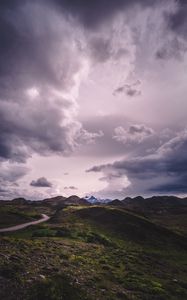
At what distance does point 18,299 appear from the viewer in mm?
14750

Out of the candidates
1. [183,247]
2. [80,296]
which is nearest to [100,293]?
[80,296]

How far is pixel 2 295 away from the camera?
49.0 feet

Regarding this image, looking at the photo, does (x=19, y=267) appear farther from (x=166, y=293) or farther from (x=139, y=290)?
(x=166, y=293)

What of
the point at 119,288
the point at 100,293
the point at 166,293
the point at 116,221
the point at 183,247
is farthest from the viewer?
→ the point at 116,221

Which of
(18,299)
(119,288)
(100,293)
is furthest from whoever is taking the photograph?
(119,288)

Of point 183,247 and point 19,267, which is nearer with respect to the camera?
point 19,267

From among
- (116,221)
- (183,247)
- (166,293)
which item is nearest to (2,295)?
(166,293)

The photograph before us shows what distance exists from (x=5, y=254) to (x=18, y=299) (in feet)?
29.6

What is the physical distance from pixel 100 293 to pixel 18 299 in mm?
6009

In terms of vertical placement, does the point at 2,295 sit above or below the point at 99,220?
below

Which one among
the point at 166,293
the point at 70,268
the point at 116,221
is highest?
the point at 116,221

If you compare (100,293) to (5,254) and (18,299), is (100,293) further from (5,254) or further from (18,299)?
(5,254)

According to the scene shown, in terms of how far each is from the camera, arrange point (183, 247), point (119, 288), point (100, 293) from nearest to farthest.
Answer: point (100, 293) → point (119, 288) → point (183, 247)

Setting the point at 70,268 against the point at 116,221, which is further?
the point at 116,221
